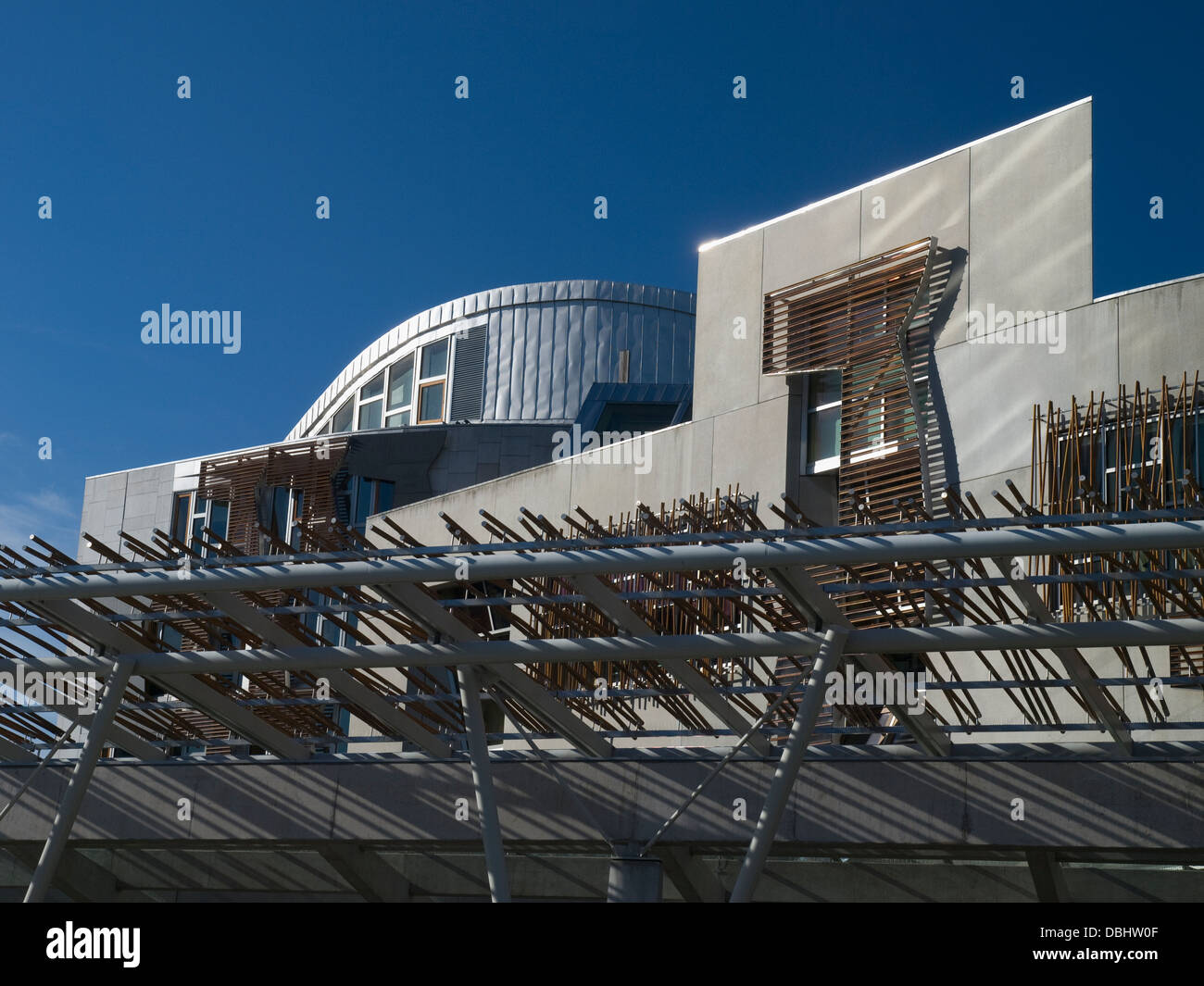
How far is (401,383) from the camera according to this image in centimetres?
3609

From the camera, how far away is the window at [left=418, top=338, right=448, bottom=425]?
35.1m

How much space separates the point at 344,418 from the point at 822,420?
20.2 m

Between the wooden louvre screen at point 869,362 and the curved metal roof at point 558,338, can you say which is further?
the curved metal roof at point 558,338

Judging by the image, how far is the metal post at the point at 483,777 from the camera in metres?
12.7

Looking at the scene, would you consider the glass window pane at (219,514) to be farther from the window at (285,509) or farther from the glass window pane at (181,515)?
the window at (285,509)

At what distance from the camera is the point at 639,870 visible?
13.7 m

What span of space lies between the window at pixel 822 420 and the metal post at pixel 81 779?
9.66 metres

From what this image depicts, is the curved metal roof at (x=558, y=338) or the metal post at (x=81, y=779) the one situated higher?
the curved metal roof at (x=558, y=338)

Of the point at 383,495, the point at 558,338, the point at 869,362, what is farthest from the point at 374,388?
the point at 869,362

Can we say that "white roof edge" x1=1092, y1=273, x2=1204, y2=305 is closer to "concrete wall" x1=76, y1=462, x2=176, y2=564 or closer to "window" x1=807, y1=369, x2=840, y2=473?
"window" x1=807, y1=369, x2=840, y2=473

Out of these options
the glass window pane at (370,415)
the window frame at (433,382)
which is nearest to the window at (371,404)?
the glass window pane at (370,415)

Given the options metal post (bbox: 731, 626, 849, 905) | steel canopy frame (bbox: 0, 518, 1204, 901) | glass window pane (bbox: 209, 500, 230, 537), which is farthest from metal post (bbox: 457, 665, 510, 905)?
glass window pane (bbox: 209, 500, 230, 537)

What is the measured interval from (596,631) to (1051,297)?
22.7 ft
